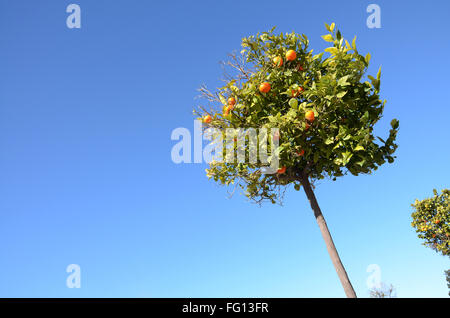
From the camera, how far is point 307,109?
20.0ft

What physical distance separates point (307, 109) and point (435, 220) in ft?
51.4

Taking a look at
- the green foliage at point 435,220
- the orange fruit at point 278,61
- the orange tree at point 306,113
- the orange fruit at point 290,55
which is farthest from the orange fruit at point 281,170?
the green foliage at point 435,220

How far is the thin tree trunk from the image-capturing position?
225 inches

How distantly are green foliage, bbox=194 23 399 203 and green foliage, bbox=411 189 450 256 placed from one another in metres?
13.9

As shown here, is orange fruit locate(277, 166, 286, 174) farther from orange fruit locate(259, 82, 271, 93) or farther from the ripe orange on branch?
orange fruit locate(259, 82, 271, 93)

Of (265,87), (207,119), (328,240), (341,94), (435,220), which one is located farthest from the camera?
(435,220)

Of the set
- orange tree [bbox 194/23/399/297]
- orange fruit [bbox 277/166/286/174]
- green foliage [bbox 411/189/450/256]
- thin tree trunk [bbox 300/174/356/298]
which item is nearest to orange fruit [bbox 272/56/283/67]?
orange tree [bbox 194/23/399/297]

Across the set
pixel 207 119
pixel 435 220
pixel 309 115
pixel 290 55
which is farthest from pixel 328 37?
pixel 435 220

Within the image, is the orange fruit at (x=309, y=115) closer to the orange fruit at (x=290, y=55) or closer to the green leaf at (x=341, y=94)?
the green leaf at (x=341, y=94)

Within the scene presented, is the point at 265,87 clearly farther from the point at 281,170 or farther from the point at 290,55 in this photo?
the point at 281,170

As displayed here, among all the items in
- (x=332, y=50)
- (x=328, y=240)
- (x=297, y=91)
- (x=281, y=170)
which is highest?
(x=332, y=50)
